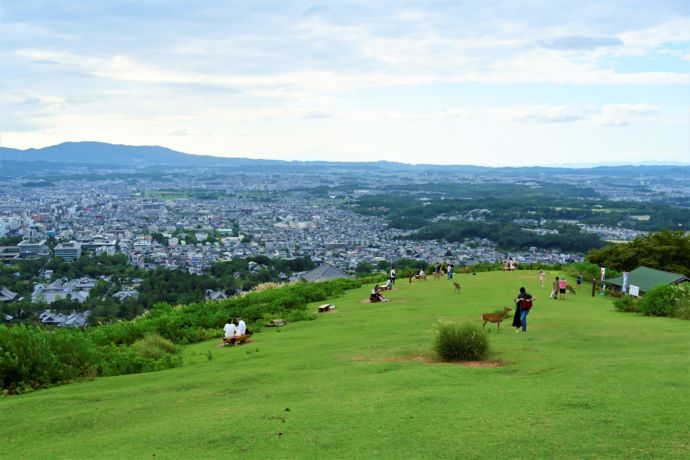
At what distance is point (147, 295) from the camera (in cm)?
4416

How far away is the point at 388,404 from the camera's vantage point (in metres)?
8.77

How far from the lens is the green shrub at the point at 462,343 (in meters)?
12.1

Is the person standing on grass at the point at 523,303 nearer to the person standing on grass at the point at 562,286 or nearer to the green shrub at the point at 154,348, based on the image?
the green shrub at the point at 154,348

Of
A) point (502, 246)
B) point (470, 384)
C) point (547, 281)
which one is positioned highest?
point (470, 384)

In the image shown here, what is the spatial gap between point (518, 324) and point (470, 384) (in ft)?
18.3

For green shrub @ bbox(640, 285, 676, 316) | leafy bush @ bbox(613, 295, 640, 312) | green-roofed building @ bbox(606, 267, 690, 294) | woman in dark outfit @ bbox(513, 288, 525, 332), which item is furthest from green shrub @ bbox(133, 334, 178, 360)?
green-roofed building @ bbox(606, 267, 690, 294)

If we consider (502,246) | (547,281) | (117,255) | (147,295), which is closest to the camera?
(547,281)

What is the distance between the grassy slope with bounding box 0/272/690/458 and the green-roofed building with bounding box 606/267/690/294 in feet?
40.9

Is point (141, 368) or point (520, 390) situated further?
point (141, 368)

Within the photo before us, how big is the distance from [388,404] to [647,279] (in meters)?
22.5

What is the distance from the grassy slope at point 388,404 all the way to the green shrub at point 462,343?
0.49 m

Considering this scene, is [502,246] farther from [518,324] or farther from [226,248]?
[518,324]

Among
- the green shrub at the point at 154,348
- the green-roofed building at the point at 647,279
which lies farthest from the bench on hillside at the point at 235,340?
the green-roofed building at the point at 647,279

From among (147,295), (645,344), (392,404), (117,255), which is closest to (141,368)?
(392,404)
